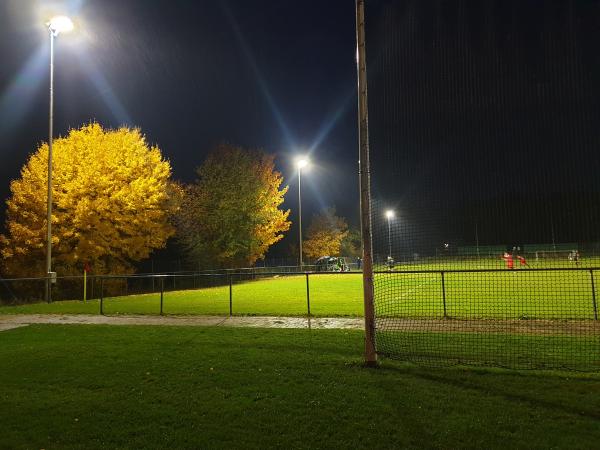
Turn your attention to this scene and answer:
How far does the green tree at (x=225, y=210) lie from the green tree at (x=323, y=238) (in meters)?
22.9

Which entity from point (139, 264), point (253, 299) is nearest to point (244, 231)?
point (139, 264)

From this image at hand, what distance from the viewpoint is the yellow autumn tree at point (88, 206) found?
23766 millimetres

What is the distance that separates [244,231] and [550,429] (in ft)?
99.1

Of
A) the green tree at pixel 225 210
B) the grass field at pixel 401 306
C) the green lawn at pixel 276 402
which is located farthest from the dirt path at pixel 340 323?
the green tree at pixel 225 210

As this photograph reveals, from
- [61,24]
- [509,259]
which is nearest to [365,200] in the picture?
[61,24]

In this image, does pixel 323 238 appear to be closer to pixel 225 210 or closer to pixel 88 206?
pixel 225 210

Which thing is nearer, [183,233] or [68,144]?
[68,144]

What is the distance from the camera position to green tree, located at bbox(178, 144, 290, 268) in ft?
107

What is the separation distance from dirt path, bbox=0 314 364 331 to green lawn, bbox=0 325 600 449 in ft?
7.95

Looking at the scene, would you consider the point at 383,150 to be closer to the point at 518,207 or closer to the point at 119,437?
the point at 518,207

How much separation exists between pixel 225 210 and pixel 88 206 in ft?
36.5

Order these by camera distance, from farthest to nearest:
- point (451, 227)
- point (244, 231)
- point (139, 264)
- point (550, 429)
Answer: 1. point (244, 231)
2. point (139, 264)
3. point (451, 227)
4. point (550, 429)

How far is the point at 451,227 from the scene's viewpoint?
14641 mm

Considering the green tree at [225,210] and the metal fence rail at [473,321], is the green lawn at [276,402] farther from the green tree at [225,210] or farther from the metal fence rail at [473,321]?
the green tree at [225,210]
